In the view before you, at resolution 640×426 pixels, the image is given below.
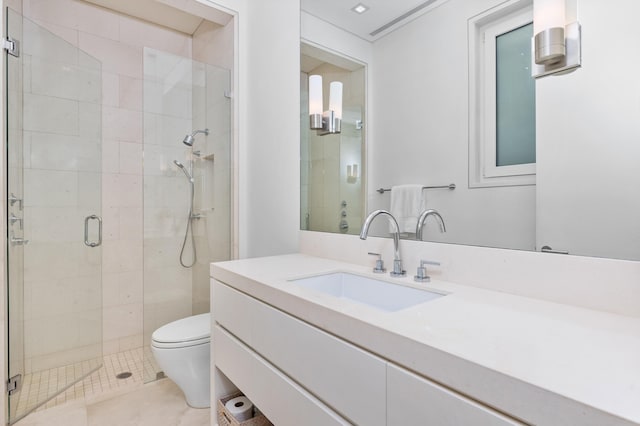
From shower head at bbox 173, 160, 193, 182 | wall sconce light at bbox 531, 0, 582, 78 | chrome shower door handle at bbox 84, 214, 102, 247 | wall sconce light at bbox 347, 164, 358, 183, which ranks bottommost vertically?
chrome shower door handle at bbox 84, 214, 102, 247

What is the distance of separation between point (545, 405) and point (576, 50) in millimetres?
919

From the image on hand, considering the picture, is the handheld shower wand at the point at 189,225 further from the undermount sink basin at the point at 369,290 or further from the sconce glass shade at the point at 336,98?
the undermount sink basin at the point at 369,290

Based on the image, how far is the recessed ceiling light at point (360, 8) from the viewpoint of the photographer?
1545 mm

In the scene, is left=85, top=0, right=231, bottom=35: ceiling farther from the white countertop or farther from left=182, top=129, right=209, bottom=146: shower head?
the white countertop

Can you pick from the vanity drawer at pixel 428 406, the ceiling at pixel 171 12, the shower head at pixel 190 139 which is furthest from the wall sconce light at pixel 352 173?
the ceiling at pixel 171 12

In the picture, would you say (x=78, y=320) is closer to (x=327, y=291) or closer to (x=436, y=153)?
(x=327, y=291)

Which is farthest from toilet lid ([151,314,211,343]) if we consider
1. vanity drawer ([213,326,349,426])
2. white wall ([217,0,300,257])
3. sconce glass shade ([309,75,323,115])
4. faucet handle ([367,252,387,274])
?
sconce glass shade ([309,75,323,115])

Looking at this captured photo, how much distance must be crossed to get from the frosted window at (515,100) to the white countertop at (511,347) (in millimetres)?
443

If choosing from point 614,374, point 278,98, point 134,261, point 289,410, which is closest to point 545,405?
point 614,374

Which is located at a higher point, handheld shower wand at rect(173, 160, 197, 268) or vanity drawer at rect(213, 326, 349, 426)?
handheld shower wand at rect(173, 160, 197, 268)

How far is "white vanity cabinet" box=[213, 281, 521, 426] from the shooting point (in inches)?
25.4

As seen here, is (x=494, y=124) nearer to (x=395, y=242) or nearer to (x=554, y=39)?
(x=554, y=39)

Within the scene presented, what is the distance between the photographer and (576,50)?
3.06ft

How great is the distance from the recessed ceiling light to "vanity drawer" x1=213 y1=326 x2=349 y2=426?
59.4 inches
